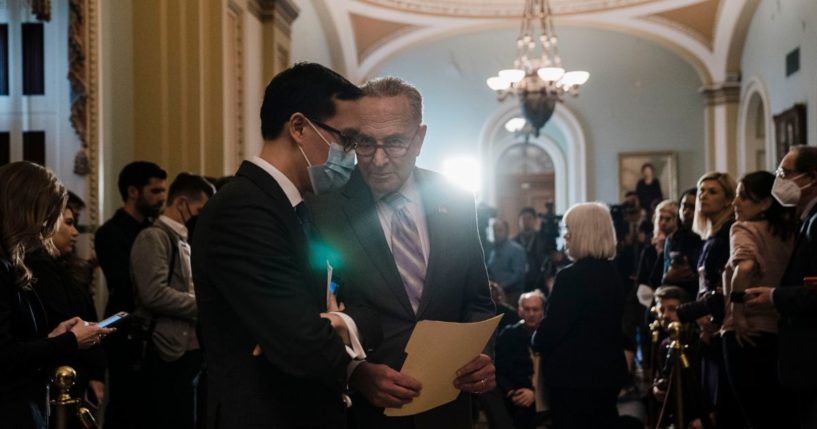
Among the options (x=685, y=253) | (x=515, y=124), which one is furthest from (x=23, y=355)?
(x=515, y=124)

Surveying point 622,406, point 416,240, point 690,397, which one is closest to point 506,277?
point 622,406

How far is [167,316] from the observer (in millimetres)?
4406

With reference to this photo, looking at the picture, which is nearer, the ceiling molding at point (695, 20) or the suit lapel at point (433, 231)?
→ the suit lapel at point (433, 231)

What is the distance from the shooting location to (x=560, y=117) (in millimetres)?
16625

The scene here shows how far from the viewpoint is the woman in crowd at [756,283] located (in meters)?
4.38

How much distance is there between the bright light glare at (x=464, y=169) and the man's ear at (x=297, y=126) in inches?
577

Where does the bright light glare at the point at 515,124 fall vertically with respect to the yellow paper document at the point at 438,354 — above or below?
above

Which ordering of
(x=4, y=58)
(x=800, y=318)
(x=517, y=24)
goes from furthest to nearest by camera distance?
(x=517, y=24) → (x=4, y=58) → (x=800, y=318)

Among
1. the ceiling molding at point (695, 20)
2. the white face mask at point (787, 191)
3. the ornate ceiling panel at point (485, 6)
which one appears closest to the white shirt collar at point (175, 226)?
the white face mask at point (787, 191)

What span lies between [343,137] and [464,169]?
14.8 meters

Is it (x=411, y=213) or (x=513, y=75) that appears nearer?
(x=411, y=213)

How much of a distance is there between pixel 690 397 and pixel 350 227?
2.65 meters

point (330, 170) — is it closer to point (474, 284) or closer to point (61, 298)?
point (474, 284)

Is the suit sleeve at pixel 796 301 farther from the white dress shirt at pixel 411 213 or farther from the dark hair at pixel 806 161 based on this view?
the white dress shirt at pixel 411 213
